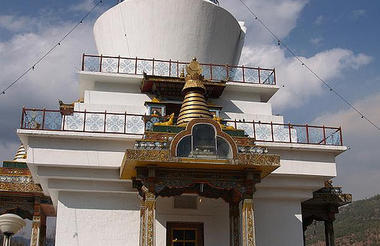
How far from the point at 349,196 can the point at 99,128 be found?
1021cm

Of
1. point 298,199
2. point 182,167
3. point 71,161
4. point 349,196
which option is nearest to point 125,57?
point 71,161

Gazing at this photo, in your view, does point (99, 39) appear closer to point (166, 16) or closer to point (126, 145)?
point (166, 16)

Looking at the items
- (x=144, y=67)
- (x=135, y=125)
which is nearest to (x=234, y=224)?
(x=135, y=125)

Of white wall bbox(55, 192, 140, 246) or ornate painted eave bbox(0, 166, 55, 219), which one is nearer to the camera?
white wall bbox(55, 192, 140, 246)

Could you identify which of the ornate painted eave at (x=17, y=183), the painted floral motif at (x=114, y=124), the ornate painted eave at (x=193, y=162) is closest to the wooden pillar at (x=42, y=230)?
the ornate painted eave at (x=17, y=183)

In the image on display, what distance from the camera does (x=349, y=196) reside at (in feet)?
60.1

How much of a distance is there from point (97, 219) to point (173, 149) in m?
4.11

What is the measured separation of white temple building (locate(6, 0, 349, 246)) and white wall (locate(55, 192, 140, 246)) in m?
0.03

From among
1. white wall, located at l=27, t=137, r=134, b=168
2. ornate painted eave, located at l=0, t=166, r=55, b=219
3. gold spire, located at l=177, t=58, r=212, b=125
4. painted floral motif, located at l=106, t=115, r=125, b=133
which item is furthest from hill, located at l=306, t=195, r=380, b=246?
white wall, located at l=27, t=137, r=134, b=168

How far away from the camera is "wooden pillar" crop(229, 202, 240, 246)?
13930 mm

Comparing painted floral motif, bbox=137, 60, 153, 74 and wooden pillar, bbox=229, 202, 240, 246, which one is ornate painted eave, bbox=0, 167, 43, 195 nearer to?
painted floral motif, bbox=137, 60, 153, 74

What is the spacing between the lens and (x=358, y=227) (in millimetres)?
63875

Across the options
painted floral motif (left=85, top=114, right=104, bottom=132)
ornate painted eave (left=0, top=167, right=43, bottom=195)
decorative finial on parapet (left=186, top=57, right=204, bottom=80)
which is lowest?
ornate painted eave (left=0, top=167, right=43, bottom=195)

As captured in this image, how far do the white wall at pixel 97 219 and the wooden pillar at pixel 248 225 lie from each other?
378cm
